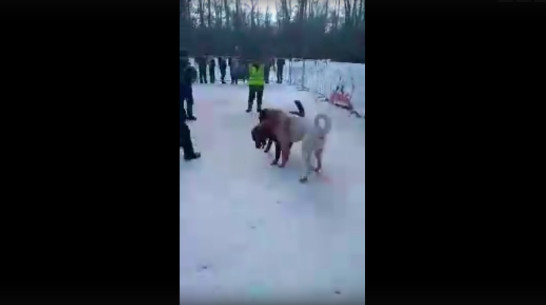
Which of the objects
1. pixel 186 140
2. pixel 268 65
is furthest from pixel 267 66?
pixel 186 140

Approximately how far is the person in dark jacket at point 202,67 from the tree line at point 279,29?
0.02 metres

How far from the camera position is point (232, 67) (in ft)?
7.30

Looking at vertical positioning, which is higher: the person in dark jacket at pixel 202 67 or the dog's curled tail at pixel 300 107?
the person in dark jacket at pixel 202 67

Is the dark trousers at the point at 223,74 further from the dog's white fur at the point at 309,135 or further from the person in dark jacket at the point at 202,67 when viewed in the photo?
the dog's white fur at the point at 309,135

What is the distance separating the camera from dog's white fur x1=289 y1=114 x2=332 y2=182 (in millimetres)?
2463

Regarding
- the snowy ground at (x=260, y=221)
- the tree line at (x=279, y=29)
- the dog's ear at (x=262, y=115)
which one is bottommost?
the snowy ground at (x=260, y=221)

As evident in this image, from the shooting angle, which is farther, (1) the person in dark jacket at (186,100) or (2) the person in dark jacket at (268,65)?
(2) the person in dark jacket at (268,65)

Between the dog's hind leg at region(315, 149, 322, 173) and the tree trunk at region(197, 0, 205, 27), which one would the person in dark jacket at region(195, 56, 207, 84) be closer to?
the tree trunk at region(197, 0, 205, 27)

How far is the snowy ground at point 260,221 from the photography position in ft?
6.66

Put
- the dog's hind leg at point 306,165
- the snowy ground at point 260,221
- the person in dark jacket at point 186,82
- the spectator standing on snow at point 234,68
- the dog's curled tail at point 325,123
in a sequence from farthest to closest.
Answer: the dog's hind leg at point 306,165, the dog's curled tail at point 325,123, the spectator standing on snow at point 234,68, the snowy ground at point 260,221, the person in dark jacket at point 186,82

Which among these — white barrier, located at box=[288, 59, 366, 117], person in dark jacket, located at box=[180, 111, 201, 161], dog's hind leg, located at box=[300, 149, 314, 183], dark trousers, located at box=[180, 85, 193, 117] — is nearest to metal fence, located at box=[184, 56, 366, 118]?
white barrier, located at box=[288, 59, 366, 117]

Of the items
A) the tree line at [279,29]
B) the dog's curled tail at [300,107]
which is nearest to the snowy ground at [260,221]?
the dog's curled tail at [300,107]
